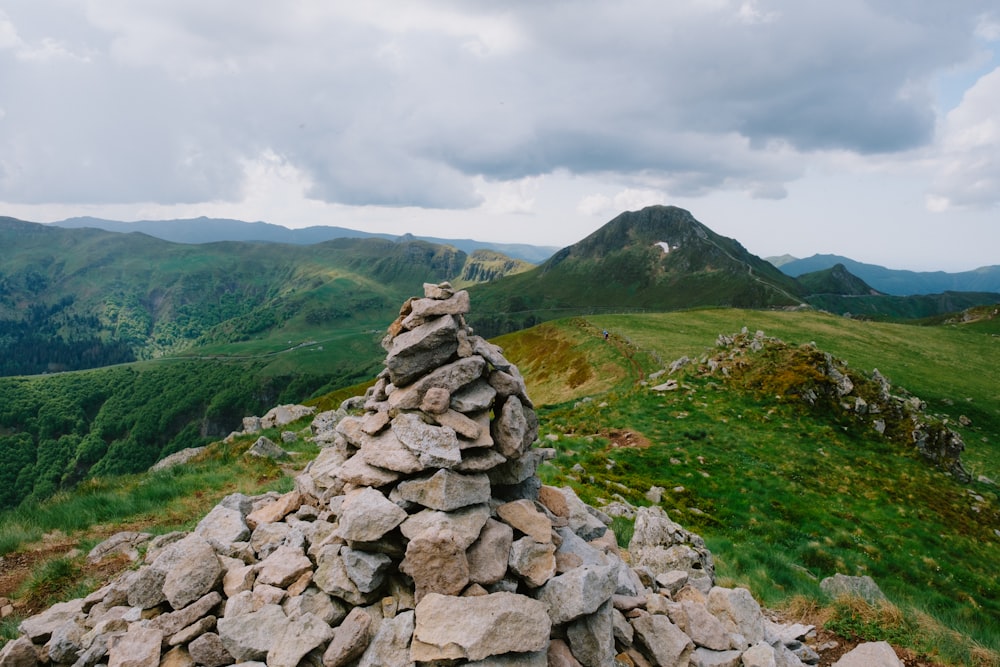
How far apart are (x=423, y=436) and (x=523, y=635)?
12.9 ft

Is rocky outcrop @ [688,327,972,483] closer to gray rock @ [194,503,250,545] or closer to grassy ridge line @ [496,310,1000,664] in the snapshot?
grassy ridge line @ [496,310,1000,664]

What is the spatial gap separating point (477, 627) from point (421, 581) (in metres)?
1.32

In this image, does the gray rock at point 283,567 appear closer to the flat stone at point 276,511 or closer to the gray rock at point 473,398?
the flat stone at point 276,511

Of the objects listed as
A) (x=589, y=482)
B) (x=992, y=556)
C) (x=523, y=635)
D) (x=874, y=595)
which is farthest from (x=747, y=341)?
(x=523, y=635)

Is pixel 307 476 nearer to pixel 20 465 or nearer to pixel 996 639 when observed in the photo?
pixel 996 639

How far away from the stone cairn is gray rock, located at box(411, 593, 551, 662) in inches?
0.9

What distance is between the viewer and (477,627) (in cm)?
734

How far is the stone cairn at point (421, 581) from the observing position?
25.0 ft

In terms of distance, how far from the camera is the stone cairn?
763 centimetres

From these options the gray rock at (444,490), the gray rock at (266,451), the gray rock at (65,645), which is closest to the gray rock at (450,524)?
the gray rock at (444,490)

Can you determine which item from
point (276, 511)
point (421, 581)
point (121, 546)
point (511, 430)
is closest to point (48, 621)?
point (276, 511)

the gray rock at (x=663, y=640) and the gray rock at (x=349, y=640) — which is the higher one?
the gray rock at (x=349, y=640)

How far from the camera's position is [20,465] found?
615ft

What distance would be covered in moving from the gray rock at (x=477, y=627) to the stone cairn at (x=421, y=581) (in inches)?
0.9
